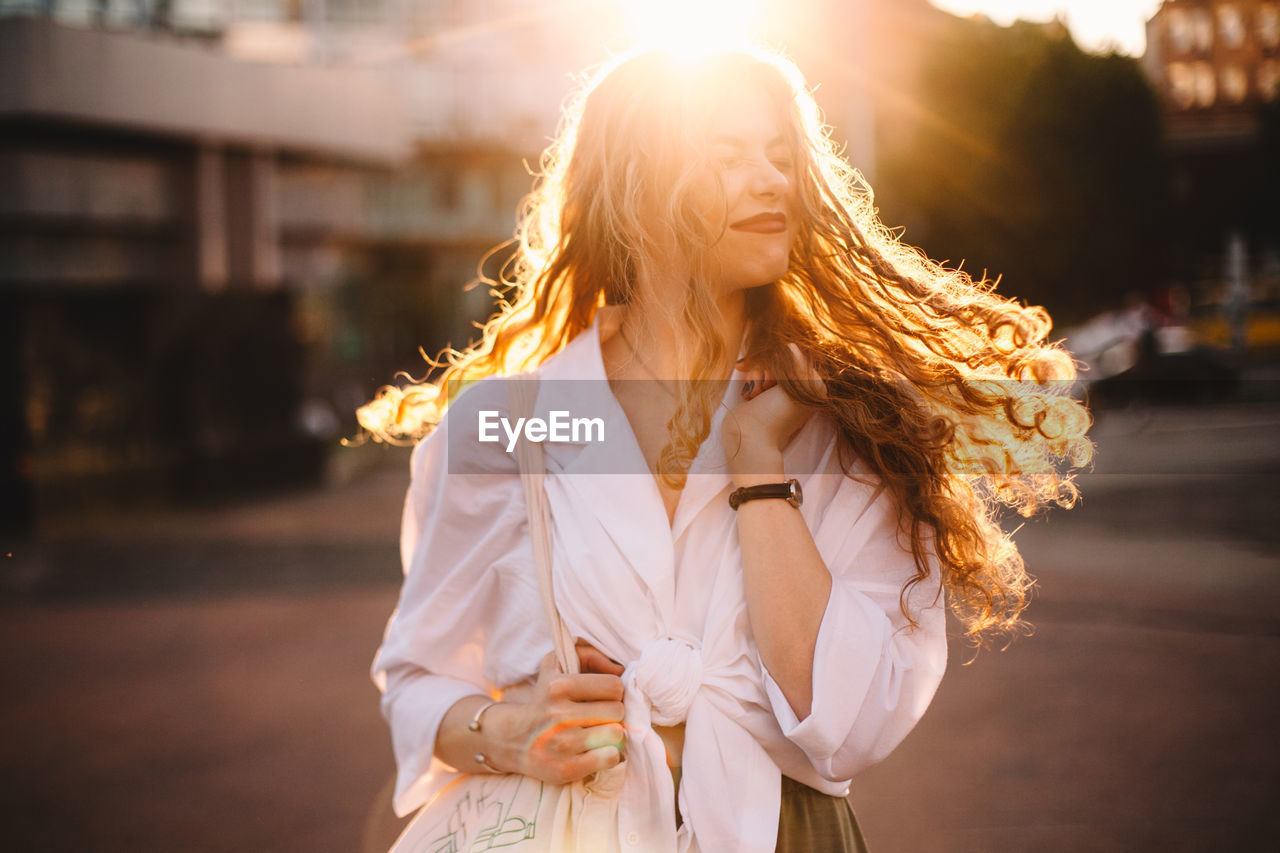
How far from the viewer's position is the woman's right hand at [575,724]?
166cm

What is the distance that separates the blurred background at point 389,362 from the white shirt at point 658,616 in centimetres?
75

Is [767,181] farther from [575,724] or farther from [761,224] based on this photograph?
[575,724]

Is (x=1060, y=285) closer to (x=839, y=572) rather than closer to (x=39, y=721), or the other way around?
(x=39, y=721)

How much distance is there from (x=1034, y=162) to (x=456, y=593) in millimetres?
30280

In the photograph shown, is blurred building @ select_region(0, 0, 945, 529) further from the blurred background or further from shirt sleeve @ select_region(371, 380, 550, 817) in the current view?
shirt sleeve @ select_region(371, 380, 550, 817)

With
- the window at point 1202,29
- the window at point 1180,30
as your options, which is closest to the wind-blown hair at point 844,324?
the window at point 1202,29

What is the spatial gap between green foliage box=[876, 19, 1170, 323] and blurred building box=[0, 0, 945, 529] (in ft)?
4.60

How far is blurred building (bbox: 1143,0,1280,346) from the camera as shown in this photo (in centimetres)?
2239

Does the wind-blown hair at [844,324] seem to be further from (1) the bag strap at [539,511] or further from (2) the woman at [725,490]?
(1) the bag strap at [539,511]

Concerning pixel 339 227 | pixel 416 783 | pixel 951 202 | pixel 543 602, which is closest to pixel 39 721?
pixel 416 783

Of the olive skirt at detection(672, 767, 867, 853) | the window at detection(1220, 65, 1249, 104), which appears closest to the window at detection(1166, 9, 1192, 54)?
the window at detection(1220, 65, 1249, 104)

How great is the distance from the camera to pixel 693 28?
2.09m

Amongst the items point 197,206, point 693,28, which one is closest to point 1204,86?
point 197,206

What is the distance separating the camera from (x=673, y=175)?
6.23ft
